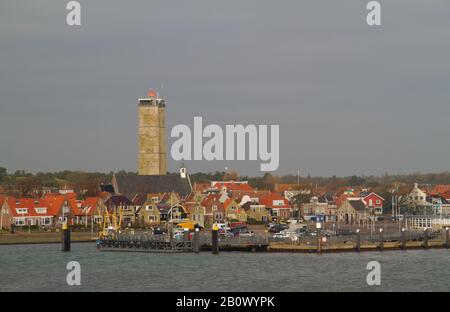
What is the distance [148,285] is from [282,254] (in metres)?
20.4

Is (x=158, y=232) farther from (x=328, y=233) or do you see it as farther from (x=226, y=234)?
(x=328, y=233)

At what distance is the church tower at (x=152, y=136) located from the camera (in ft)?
442

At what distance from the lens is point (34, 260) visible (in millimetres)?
65688

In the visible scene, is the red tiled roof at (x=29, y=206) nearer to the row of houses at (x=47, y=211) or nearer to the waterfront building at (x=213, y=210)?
the row of houses at (x=47, y=211)

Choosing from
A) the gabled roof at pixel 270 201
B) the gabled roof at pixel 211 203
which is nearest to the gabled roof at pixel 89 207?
the gabled roof at pixel 211 203

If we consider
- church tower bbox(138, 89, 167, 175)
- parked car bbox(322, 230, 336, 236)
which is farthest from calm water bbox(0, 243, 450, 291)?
church tower bbox(138, 89, 167, 175)

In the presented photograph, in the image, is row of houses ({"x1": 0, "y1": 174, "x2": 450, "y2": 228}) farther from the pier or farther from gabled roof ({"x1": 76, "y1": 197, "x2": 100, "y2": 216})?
the pier

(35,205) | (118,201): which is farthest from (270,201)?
(35,205)

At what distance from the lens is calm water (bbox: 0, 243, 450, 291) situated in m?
50.6

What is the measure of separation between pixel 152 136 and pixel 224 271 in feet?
260

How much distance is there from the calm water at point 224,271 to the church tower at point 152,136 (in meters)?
60.4

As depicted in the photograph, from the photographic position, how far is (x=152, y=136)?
446 ft

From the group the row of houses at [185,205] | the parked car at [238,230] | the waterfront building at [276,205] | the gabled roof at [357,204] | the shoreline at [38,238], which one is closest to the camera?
the shoreline at [38,238]
